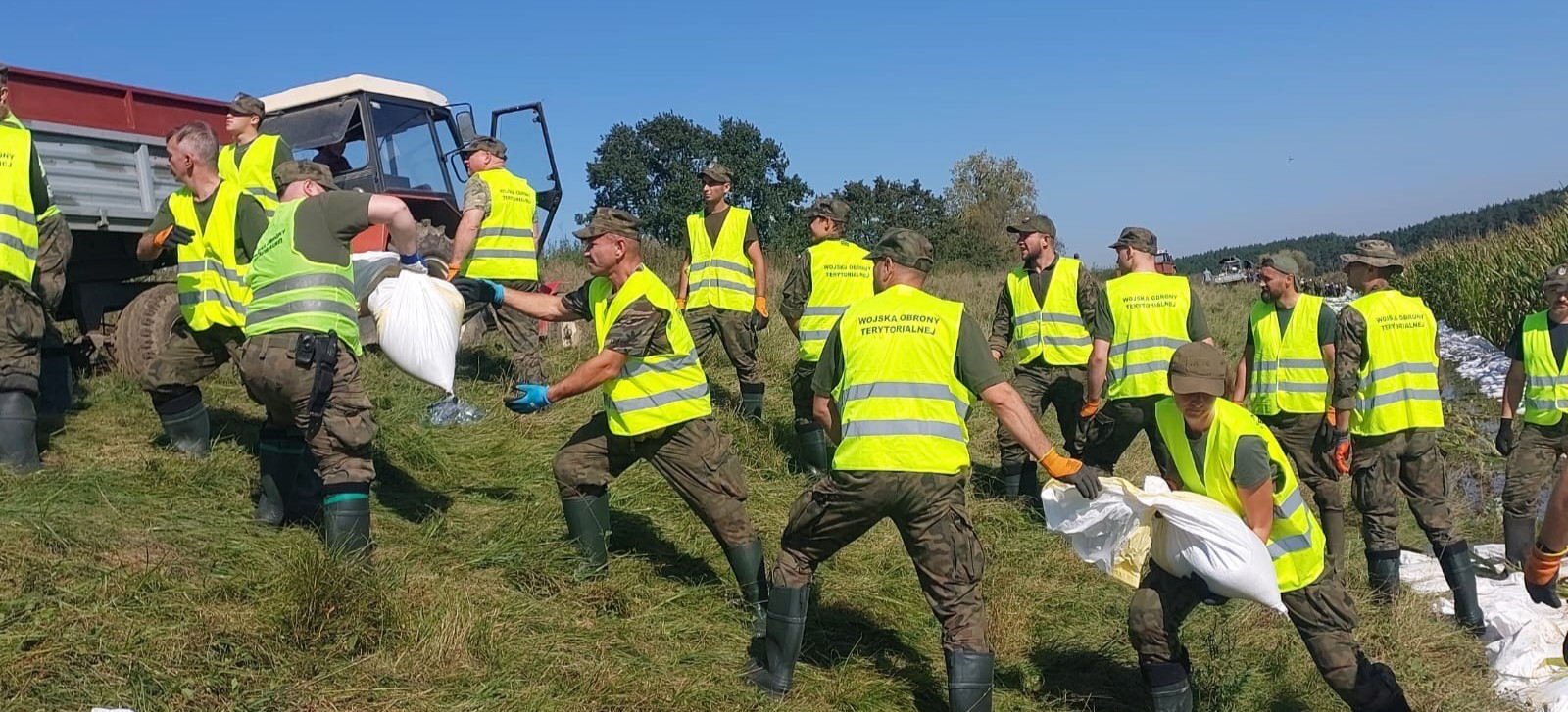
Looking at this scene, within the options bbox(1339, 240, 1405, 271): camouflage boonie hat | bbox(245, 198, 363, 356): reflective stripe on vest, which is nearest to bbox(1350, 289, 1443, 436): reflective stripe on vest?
bbox(1339, 240, 1405, 271): camouflage boonie hat

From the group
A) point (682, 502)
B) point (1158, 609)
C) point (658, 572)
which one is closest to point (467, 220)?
point (682, 502)

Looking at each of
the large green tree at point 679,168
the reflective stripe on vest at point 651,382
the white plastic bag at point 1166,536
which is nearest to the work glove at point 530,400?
the reflective stripe on vest at point 651,382

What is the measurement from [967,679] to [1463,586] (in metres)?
3.27

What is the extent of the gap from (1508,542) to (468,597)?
5.66m

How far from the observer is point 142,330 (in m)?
7.05

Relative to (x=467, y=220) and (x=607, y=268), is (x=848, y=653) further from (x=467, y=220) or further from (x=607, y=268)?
(x=467, y=220)

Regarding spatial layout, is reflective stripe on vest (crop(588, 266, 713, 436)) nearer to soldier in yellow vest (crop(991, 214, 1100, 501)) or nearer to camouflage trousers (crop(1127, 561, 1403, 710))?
camouflage trousers (crop(1127, 561, 1403, 710))

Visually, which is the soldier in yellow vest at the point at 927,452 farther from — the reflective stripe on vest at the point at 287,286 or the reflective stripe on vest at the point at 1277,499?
the reflective stripe on vest at the point at 287,286

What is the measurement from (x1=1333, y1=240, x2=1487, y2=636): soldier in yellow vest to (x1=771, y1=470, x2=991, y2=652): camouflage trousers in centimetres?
296

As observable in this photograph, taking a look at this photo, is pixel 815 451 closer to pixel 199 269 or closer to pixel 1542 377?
pixel 199 269

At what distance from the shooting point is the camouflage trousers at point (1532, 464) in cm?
610

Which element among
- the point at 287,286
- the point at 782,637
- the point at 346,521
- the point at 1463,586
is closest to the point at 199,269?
the point at 287,286

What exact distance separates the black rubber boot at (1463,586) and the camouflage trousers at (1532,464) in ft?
2.83

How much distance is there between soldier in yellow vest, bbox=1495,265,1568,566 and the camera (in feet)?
19.7
